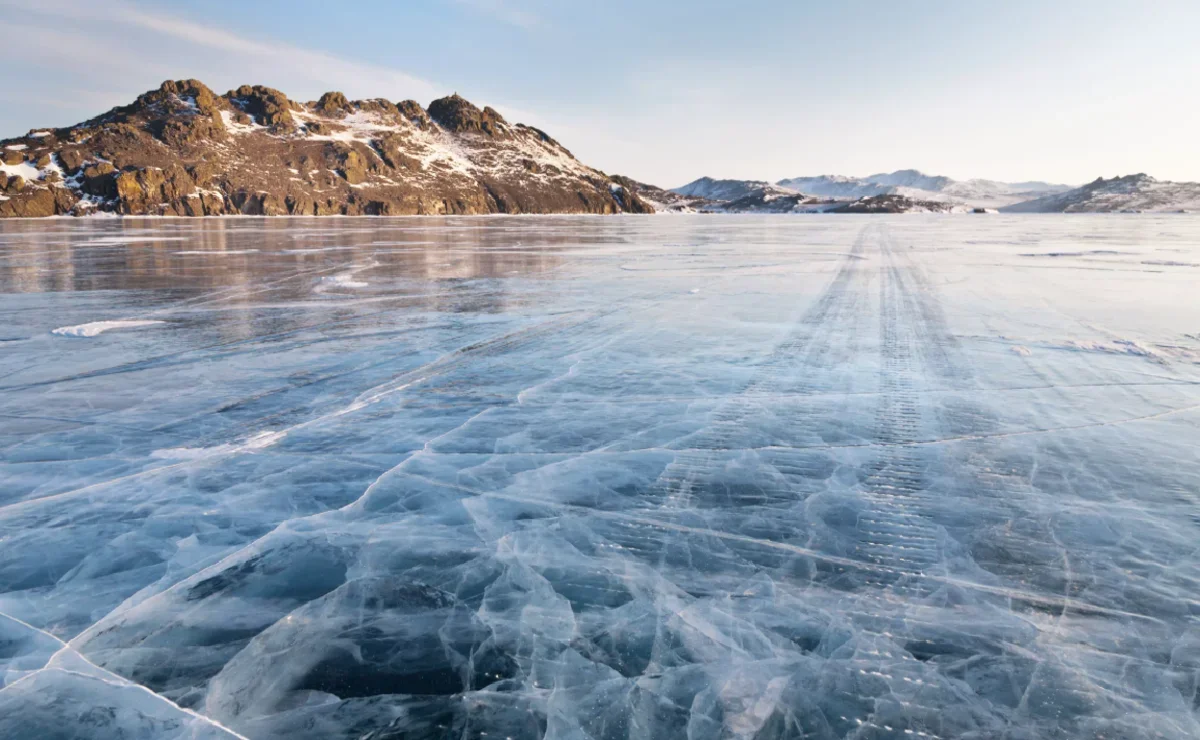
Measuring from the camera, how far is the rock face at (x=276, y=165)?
301 ft

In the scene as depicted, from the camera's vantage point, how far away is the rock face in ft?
301

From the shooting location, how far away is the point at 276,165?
116m

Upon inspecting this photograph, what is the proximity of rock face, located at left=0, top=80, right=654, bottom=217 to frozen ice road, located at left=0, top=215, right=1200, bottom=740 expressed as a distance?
334 ft

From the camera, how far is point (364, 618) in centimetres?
272

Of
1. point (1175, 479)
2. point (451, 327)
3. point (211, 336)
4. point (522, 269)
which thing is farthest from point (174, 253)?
point (1175, 479)

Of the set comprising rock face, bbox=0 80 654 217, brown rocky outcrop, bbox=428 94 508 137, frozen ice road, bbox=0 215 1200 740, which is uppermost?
brown rocky outcrop, bbox=428 94 508 137

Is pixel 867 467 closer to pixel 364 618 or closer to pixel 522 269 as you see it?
pixel 364 618

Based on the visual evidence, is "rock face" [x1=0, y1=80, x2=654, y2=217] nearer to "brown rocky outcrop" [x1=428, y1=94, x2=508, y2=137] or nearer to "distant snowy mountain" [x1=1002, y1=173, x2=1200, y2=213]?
"brown rocky outcrop" [x1=428, y1=94, x2=508, y2=137]

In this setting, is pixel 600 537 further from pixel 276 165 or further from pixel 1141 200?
pixel 1141 200

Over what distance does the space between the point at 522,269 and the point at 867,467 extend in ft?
41.5

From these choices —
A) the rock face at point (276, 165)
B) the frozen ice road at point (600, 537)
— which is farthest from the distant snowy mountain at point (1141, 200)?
the frozen ice road at point (600, 537)

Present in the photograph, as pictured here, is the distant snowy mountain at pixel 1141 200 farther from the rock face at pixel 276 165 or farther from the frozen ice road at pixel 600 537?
the frozen ice road at pixel 600 537

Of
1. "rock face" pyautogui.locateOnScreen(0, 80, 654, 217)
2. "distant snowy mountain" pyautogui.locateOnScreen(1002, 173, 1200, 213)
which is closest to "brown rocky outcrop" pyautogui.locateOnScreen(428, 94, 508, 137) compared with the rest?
"rock face" pyautogui.locateOnScreen(0, 80, 654, 217)

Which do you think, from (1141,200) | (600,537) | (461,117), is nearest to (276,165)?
(461,117)
